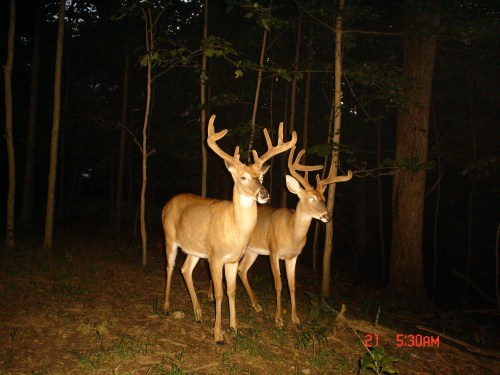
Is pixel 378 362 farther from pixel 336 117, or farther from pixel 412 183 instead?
pixel 412 183

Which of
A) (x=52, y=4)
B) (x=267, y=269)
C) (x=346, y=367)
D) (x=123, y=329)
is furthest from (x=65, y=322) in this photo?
(x=52, y=4)

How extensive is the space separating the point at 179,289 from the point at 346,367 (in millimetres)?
3781

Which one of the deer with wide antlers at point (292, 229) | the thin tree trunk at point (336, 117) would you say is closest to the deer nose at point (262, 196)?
the deer with wide antlers at point (292, 229)

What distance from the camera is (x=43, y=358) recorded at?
460 centimetres

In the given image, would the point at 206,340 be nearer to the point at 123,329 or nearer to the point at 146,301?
the point at 123,329

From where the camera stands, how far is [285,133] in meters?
16.7

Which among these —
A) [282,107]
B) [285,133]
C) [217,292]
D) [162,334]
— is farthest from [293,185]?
[282,107]

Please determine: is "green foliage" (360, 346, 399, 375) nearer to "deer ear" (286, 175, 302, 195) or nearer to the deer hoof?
the deer hoof

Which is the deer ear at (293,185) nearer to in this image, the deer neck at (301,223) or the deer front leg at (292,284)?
the deer neck at (301,223)

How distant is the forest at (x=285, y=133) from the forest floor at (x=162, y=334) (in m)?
0.05
